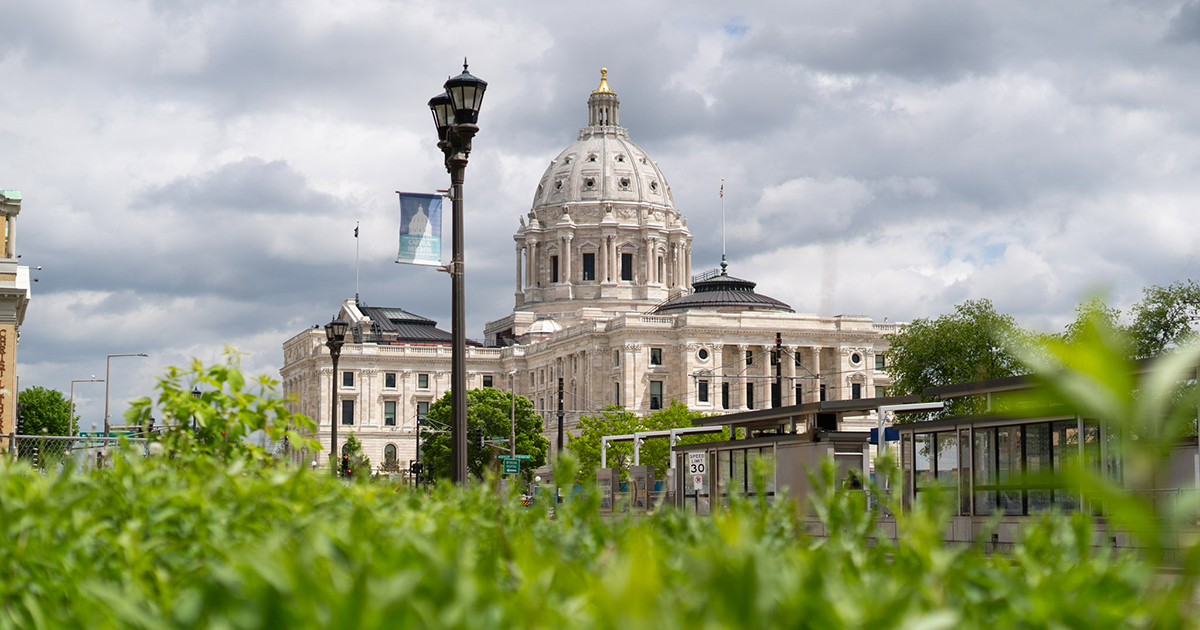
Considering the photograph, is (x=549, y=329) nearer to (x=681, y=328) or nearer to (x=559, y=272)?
(x=559, y=272)

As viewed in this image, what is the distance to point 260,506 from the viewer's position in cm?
665

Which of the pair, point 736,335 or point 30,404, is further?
point 736,335

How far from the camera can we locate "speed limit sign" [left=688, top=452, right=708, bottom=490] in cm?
4057

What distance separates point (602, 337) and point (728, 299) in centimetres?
1654

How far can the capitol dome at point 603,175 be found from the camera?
16388 centimetres

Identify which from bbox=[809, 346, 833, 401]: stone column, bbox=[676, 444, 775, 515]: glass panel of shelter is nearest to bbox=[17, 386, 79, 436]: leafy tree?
bbox=[809, 346, 833, 401]: stone column

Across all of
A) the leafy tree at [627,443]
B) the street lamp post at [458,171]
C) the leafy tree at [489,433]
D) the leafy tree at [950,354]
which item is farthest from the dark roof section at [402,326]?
the street lamp post at [458,171]

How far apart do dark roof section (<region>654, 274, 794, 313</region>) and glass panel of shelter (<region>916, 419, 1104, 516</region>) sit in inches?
4135

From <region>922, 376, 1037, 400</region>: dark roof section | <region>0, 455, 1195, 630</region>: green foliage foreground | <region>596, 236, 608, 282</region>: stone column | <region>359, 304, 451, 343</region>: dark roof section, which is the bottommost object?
<region>0, 455, 1195, 630</region>: green foliage foreground

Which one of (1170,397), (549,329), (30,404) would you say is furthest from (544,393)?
(1170,397)

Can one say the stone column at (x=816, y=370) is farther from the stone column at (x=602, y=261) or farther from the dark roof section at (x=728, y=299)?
the stone column at (x=602, y=261)

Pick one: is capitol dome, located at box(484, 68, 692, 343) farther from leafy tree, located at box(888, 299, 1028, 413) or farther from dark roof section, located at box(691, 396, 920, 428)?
dark roof section, located at box(691, 396, 920, 428)

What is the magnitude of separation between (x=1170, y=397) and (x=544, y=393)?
10346cm

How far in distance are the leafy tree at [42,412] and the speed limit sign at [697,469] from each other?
74260 millimetres
